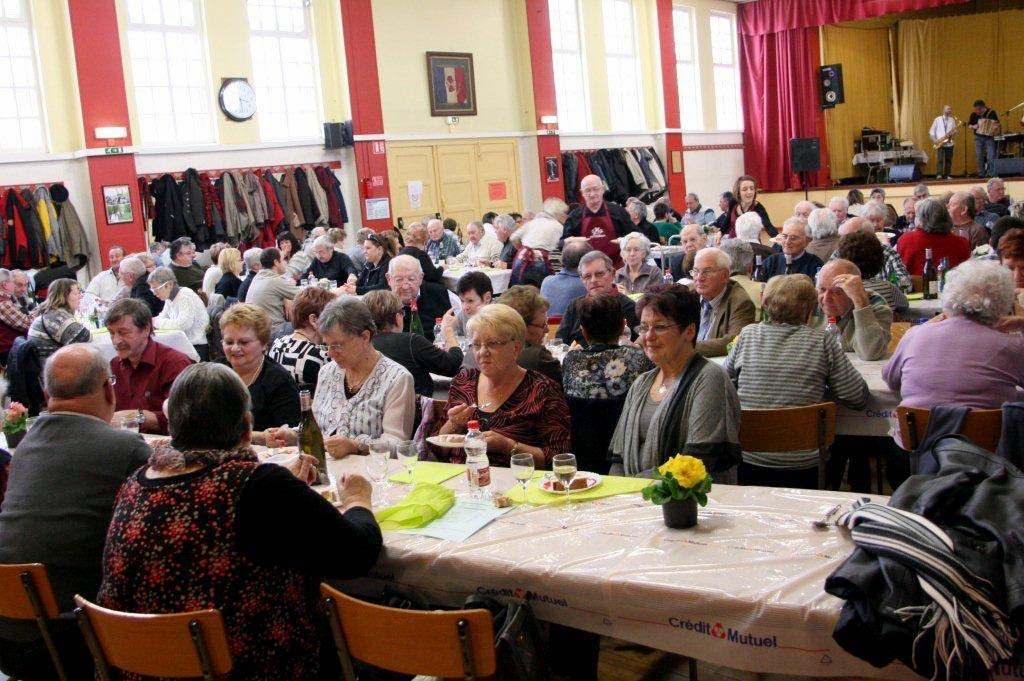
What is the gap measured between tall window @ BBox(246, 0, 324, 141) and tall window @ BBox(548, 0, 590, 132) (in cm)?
463

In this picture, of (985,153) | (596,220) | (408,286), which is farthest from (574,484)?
(985,153)

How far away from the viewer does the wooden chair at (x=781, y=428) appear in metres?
3.27

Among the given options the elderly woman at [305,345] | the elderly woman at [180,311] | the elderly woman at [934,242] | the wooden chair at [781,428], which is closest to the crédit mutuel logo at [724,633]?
the wooden chair at [781,428]

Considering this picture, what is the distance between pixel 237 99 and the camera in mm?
11984

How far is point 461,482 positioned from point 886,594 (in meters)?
1.50

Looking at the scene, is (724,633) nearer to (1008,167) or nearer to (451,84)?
(451,84)

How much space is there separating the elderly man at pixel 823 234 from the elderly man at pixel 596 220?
2.31 m

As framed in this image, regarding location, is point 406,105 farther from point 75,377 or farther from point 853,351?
point 75,377

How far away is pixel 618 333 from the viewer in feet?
12.6

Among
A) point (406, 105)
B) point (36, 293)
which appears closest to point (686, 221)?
point (406, 105)

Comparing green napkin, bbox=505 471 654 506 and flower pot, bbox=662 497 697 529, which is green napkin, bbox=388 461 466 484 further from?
flower pot, bbox=662 497 697 529

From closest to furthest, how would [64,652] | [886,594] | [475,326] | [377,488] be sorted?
[886,594] → [64,652] → [377,488] → [475,326]

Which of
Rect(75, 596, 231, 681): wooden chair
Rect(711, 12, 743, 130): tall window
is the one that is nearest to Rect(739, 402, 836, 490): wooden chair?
Rect(75, 596, 231, 681): wooden chair

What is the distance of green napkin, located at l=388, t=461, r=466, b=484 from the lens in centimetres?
311
